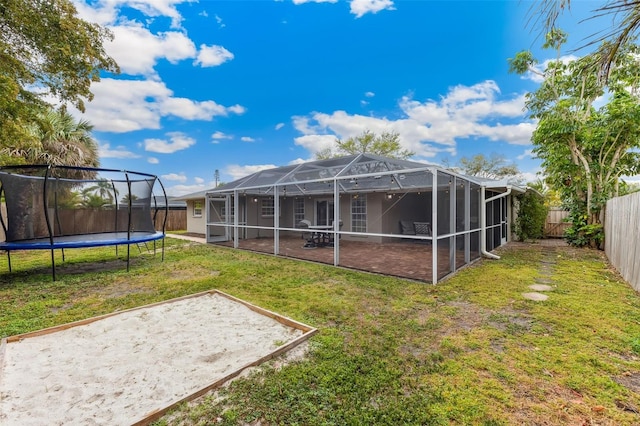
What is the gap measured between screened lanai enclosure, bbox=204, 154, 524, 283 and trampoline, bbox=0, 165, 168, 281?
2.86m

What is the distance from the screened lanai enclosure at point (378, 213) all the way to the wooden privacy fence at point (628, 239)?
2541 millimetres

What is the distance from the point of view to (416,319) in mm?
3678

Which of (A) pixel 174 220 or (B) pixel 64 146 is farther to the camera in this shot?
(A) pixel 174 220

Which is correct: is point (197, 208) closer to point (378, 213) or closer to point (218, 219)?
point (218, 219)

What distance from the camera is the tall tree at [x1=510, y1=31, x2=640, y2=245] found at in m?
8.91

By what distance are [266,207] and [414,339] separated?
1163 centimetres

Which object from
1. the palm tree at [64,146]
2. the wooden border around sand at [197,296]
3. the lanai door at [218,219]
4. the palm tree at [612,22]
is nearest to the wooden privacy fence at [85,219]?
the palm tree at [64,146]

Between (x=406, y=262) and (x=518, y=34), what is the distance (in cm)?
617

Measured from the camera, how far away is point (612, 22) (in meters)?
1.58

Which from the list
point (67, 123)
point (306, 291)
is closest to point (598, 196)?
point (306, 291)

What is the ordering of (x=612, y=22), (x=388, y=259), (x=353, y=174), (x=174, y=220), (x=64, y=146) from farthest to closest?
(x=174, y=220) → (x=64, y=146) → (x=388, y=259) → (x=353, y=174) → (x=612, y=22)

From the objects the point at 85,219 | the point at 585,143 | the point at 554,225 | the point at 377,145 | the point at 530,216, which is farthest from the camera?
the point at 377,145

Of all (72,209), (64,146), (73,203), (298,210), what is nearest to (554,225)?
(298,210)

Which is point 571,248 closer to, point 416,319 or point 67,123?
point 416,319
